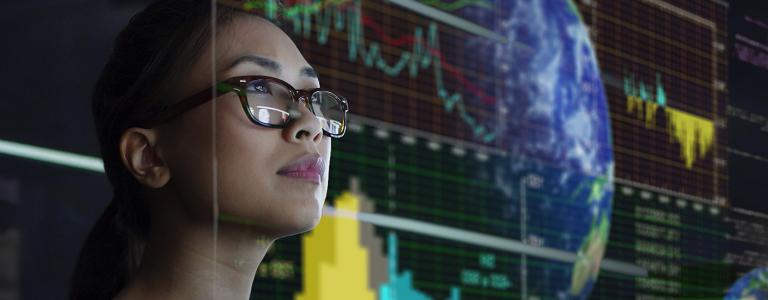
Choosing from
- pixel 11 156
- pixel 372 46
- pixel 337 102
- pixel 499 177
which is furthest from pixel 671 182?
pixel 11 156

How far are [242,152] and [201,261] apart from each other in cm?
13

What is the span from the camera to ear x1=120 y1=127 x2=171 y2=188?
159cm

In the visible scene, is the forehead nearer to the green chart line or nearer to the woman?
the woman

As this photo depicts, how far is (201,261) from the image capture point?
161 centimetres

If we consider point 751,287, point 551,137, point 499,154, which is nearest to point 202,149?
point 499,154

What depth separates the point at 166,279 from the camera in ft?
5.26

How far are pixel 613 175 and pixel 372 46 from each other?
2.51ft

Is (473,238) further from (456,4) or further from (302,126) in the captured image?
(302,126)

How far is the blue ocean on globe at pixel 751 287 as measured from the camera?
314 cm

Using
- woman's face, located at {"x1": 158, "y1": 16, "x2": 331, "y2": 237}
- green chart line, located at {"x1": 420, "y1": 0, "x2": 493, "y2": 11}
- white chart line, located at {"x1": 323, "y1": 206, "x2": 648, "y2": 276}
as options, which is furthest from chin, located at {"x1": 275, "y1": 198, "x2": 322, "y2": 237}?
green chart line, located at {"x1": 420, "y1": 0, "x2": 493, "y2": 11}

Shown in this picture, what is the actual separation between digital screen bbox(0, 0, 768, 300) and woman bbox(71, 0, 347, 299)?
0.10 m

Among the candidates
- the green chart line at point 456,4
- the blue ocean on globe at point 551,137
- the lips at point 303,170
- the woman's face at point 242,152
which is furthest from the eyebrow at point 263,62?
the blue ocean on globe at point 551,137

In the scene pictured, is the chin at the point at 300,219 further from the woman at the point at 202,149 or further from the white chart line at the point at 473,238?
the white chart line at the point at 473,238

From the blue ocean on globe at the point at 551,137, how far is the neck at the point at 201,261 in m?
1.04
